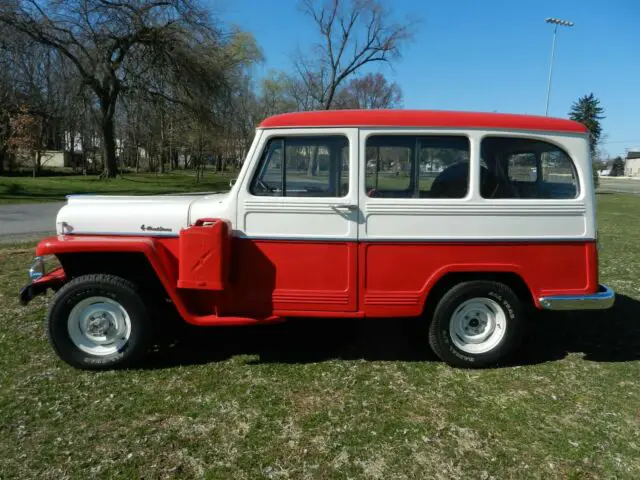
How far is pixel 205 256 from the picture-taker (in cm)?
385

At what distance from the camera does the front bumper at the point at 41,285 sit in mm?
4219

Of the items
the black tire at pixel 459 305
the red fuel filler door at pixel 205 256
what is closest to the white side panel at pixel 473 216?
the black tire at pixel 459 305

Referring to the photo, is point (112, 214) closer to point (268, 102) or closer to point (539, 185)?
point (539, 185)

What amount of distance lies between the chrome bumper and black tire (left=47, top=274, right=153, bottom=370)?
3414 millimetres

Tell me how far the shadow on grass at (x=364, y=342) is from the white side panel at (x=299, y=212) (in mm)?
1223

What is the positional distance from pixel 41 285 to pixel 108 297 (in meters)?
0.74

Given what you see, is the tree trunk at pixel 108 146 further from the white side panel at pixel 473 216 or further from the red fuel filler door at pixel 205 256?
the white side panel at pixel 473 216

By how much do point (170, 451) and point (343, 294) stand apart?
1792mm

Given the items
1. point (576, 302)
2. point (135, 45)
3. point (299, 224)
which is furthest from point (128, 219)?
point (135, 45)

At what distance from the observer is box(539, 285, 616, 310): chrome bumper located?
13.5ft

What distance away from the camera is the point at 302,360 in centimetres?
442

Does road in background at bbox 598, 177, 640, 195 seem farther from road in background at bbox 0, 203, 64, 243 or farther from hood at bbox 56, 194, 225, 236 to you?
→ hood at bbox 56, 194, 225, 236

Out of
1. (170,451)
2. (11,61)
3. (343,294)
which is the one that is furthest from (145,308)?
(11,61)

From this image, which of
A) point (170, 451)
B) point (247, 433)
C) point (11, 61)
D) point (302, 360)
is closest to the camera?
point (170, 451)
